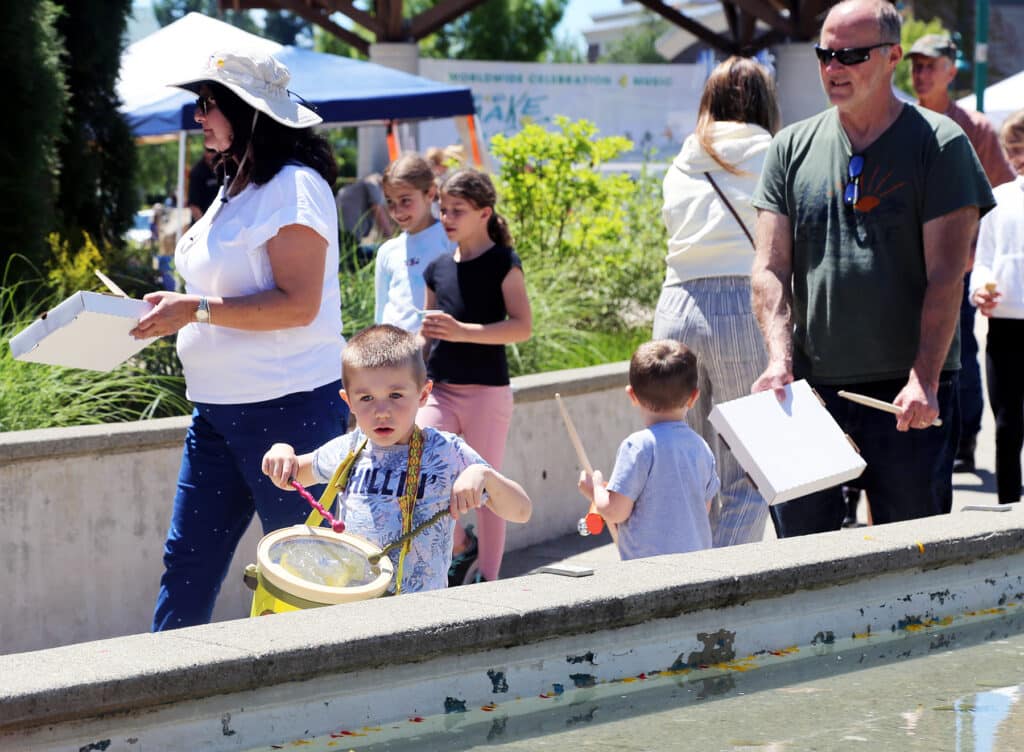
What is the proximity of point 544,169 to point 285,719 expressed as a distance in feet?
27.3

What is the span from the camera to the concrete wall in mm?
5770

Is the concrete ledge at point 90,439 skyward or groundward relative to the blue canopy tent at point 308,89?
groundward

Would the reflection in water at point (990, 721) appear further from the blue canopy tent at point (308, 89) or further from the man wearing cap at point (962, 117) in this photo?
the blue canopy tent at point (308, 89)

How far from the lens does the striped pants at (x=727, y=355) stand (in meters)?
5.90

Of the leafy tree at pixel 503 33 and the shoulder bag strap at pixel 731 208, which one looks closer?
the shoulder bag strap at pixel 731 208

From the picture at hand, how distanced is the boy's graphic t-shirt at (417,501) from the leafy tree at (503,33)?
49.8 m

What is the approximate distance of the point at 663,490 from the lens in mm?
4824

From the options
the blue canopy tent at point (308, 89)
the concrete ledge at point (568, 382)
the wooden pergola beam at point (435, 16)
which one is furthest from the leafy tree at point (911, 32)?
the concrete ledge at point (568, 382)

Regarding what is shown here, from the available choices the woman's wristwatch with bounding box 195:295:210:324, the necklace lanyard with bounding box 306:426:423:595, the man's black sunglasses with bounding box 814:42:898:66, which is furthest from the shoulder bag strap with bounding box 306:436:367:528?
the man's black sunglasses with bounding box 814:42:898:66

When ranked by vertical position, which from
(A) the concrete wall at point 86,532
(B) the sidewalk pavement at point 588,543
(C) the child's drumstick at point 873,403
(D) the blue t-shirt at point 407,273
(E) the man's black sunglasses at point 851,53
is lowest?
(B) the sidewalk pavement at point 588,543

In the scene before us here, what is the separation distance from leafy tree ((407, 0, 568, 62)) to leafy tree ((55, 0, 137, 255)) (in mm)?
41358

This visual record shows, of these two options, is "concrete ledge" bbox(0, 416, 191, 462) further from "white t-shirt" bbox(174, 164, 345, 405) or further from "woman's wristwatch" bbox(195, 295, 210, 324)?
"woman's wristwatch" bbox(195, 295, 210, 324)

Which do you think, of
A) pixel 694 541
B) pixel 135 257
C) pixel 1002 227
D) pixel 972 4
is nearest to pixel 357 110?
pixel 135 257

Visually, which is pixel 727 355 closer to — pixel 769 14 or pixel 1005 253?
pixel 1005 253
